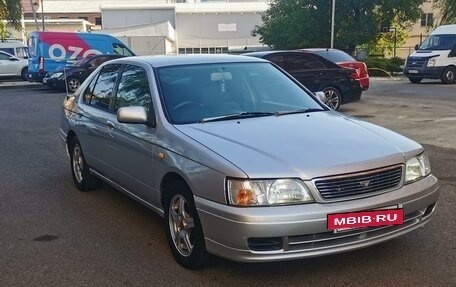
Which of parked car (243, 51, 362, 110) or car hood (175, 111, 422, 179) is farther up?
car hood (175, 111, 422, 179)

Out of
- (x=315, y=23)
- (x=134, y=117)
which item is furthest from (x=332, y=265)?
(x=315, y=23)

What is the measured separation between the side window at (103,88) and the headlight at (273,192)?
2466 mm

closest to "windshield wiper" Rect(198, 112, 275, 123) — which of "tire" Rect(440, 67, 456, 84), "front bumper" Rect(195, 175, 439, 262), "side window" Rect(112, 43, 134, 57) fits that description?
"front bumper" Rect(195, 175, 439, 262)

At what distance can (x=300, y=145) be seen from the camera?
12.3 feet

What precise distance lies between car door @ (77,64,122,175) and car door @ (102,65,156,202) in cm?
13

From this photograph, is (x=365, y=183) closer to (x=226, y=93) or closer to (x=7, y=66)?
(x=226, y=93)

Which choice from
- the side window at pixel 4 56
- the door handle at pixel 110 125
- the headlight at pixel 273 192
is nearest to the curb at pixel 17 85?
the side window at pixel 4 56

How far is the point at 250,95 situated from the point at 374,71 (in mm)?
26241

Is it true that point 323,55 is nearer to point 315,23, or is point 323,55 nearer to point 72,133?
point 72,133

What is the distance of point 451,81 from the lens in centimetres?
2234

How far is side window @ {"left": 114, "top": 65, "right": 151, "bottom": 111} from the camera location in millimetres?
4787

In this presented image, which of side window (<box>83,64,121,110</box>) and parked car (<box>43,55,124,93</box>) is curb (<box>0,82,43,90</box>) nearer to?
parked car (<box>43,55,124,93</box>)

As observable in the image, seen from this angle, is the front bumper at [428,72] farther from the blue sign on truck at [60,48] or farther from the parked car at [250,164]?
the parked car at [250,164]

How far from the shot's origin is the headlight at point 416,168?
386 centimetres
